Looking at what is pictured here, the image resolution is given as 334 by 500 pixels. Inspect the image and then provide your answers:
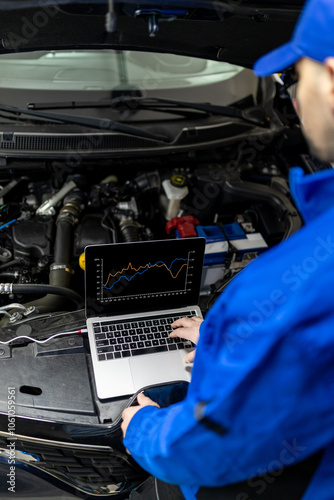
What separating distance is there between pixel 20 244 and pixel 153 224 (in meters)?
0.55

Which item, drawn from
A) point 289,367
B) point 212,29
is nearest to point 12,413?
point 289,367

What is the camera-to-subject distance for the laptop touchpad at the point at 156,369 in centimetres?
121

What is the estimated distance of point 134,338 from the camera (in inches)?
51.2

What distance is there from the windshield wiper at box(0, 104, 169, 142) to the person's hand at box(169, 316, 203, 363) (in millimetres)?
775

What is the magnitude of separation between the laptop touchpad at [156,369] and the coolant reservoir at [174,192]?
676 mm

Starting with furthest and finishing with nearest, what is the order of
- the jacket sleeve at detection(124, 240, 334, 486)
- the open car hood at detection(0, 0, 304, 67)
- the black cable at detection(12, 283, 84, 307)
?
1. the black cable at detection(12, 283, 84, 307)
2. the open car hood at detection(0, 0, 304, 67)
3. the jacket sleeve at detection(124, 240, 334, 486)

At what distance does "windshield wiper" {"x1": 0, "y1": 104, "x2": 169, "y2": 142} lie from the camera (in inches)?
63.2

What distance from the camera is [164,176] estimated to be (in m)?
1.79

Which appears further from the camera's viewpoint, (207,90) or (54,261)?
(207,90)

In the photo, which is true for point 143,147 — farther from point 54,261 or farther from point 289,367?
point 289,367

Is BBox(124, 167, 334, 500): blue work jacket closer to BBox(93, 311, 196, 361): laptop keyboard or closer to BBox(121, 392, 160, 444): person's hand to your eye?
BBox(121, 392, 160, 444): person's hand

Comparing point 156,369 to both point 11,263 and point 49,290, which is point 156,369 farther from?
point 11,263

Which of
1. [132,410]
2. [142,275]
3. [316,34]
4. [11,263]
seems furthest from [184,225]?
[316,34]

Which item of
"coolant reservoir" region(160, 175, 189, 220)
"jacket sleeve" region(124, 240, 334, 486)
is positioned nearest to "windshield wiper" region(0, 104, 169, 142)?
"coolant reservoir" region(160, 175, 189, 220)
